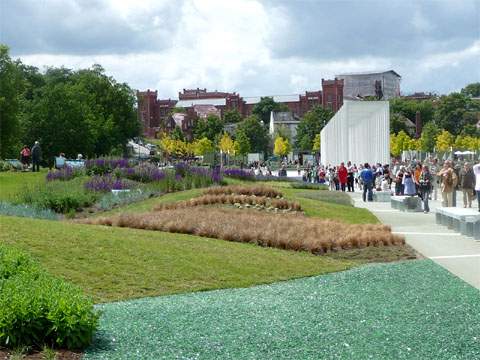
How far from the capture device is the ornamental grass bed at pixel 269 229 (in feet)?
54.1

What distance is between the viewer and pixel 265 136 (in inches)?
5443

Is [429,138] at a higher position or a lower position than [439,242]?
higher

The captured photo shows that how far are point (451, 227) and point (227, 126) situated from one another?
474 ft

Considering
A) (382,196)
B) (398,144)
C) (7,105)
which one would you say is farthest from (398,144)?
(382,196)

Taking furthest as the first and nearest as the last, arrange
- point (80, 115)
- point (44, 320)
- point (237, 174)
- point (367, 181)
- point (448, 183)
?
point (80, 115) < point (237, 174) < point (367, 181) < point (448, 183) < point (44, 320)

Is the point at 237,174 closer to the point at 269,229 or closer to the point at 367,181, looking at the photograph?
the point at 367,181

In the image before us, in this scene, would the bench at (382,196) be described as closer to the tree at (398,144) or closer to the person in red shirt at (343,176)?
the person in red shirt at (343,176)

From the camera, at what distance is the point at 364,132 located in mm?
51375

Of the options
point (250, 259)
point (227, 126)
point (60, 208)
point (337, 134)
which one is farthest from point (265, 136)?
point (250, 259)

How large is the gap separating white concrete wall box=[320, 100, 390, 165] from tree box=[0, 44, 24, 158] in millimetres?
23222

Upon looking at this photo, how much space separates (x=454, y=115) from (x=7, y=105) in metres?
101

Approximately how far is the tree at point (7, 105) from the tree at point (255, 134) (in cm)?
7449

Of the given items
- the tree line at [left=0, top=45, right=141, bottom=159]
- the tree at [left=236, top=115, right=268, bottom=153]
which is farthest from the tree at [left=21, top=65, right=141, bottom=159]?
the tree at [left=236, top=115, right=268, bottom=153]

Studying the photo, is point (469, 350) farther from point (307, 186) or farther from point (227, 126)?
point (227, 126)
